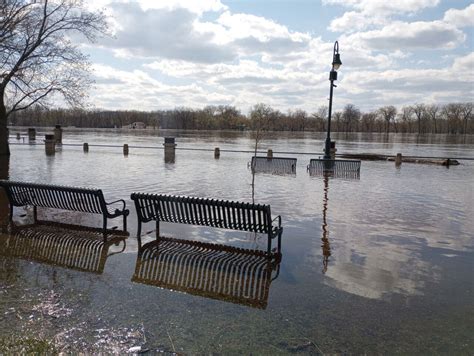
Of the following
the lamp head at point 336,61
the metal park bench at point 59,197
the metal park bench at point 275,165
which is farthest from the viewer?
the lamp head at point 336,61

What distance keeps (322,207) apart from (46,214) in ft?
22.2

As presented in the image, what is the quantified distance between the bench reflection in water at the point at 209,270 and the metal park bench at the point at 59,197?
1.39 meters

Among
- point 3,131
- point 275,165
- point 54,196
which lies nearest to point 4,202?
point 54,196

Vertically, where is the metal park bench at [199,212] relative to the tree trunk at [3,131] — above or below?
below

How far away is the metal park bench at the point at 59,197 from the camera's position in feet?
25.1

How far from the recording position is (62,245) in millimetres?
6863

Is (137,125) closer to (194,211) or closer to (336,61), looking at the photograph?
(336,61)

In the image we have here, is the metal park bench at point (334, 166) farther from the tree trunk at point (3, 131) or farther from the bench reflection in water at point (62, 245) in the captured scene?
the tree trunk at point (3, 131)

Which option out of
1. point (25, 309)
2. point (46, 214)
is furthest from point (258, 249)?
point (46, 214)

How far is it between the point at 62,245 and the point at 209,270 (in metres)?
2.76

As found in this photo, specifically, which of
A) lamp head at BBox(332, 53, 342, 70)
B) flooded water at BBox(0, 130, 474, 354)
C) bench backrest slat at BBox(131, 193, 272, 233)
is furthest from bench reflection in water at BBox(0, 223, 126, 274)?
lamp head at BBox(332, 53, 342, 70)

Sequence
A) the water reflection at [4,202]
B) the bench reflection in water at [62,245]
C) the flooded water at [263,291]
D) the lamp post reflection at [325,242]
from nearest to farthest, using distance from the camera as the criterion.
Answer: the flooded water at [263,291]
the bench reflection in water at [62,245]
the lamp post reflection at [325,242]
the water reflection at [4,202]

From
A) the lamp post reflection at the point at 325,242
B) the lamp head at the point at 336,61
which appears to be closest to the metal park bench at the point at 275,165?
the lamp head at the point at 336,61

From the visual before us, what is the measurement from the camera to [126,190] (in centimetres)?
1281
